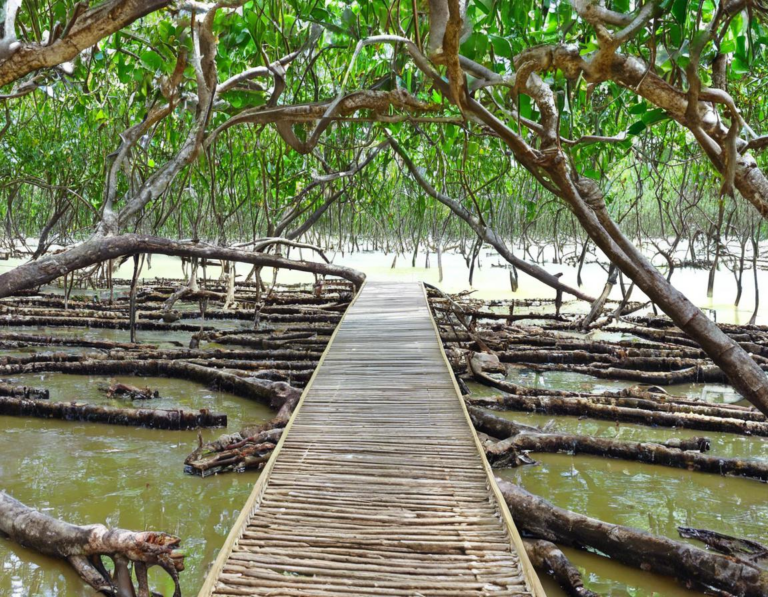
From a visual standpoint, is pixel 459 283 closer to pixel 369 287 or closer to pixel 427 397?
pixel 369 287

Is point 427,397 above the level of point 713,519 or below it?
above

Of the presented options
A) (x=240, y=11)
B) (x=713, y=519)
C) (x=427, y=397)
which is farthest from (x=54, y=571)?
(x=240, y=11)

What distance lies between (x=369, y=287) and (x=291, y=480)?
21.6 feet

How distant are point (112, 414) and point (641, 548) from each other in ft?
11.7

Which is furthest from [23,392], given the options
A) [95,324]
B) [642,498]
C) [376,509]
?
[642,498]

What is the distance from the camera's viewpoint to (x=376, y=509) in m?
2.62

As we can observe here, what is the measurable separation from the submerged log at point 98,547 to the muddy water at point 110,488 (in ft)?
0.35

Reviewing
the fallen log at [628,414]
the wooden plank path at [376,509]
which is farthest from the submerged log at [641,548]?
the fallen log at [628,414]

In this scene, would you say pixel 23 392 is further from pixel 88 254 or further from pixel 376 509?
pixel 376 509

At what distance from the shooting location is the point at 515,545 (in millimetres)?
2256

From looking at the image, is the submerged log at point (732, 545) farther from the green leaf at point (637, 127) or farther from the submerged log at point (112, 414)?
the submerged log at point (112, 414)

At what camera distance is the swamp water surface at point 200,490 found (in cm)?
277

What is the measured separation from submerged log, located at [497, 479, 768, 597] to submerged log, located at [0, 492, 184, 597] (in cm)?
161

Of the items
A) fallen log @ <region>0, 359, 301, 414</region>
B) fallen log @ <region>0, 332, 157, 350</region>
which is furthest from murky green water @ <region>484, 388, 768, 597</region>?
fallen log @ <region>0, 332, 157, 350</region>
